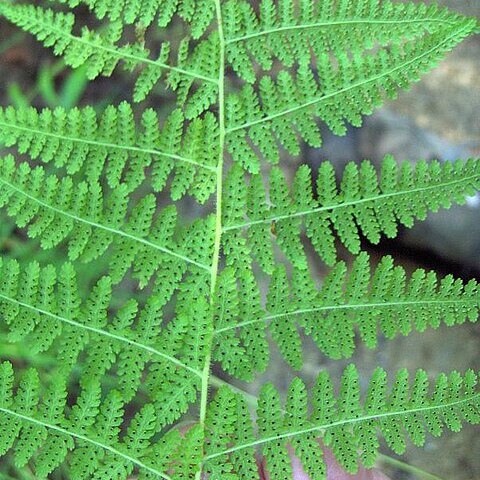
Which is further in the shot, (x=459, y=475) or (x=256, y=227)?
(x=459, y=475)

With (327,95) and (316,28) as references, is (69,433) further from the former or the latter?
(316,28)

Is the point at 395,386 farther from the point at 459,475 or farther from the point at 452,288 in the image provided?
the point at 459,475

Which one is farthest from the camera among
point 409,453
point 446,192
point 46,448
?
point 409,453

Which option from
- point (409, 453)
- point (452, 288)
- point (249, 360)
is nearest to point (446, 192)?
point (452, 288)

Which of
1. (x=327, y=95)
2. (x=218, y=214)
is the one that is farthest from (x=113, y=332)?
(x=327, y=95)

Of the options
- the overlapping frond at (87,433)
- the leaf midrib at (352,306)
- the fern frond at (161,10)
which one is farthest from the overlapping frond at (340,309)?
the fern frond at (161,10)
